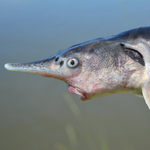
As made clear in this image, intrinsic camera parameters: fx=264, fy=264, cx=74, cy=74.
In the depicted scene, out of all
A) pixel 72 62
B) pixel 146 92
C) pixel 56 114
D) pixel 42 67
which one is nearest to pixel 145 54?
pixel 146 92

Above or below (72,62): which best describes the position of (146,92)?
below

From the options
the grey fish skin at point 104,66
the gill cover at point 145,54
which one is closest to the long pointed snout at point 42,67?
the grey fish skin at point 104,66

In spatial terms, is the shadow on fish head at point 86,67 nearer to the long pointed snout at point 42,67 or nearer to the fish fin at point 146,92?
the long pointed snout at point 42,67

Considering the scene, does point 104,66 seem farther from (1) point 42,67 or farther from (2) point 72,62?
(1) point 42,67

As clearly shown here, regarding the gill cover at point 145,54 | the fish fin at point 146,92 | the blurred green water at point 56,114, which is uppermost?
the gill cover at point 145,54

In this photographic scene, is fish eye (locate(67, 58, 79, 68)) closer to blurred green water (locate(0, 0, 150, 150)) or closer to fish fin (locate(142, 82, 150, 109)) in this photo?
fish fin (locate(142, 82, 150, 109))

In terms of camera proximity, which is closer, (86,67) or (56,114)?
(86,67)

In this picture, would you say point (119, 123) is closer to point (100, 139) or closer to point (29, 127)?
point (100, 139)

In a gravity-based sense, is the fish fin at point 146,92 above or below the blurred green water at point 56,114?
above
